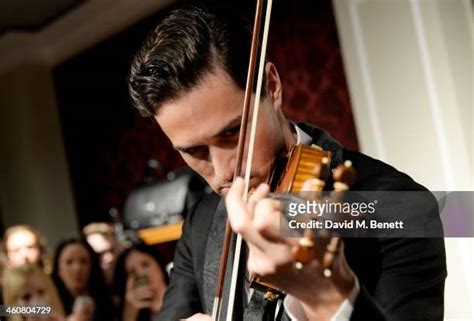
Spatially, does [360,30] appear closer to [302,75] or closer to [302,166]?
[302,75]

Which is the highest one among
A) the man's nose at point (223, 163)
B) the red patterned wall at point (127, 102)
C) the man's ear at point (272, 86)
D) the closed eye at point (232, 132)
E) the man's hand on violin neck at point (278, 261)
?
the red patterned wall at point (127, 102)

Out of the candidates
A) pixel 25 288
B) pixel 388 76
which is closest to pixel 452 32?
pixel 388 76

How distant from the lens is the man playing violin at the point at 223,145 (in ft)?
2.21

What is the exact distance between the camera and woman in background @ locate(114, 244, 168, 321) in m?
1.37

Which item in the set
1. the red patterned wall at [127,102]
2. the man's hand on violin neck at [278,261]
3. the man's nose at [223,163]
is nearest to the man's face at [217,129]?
the man's nose at [223,163]

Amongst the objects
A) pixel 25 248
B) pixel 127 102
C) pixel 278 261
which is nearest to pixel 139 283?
pixel 25 248

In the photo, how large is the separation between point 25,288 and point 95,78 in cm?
135

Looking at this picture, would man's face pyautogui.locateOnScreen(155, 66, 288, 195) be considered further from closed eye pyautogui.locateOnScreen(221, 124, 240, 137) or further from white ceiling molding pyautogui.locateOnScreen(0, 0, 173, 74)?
white ceiling molding pyautogui.locateOnScreen(0, 0, 173, 74)

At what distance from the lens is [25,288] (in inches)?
46.8

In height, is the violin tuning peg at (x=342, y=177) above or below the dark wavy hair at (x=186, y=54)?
below

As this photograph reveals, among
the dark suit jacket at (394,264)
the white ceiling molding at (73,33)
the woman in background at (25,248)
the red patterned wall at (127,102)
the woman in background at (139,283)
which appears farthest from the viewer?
the red patterned wall at (127,102)

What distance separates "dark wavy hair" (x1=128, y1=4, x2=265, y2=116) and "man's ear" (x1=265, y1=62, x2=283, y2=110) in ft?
0.08

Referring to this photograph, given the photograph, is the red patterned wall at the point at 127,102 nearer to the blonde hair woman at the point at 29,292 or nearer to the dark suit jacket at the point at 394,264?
the blonde hair woman at the point at 29,292

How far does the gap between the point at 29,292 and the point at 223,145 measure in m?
0.56
